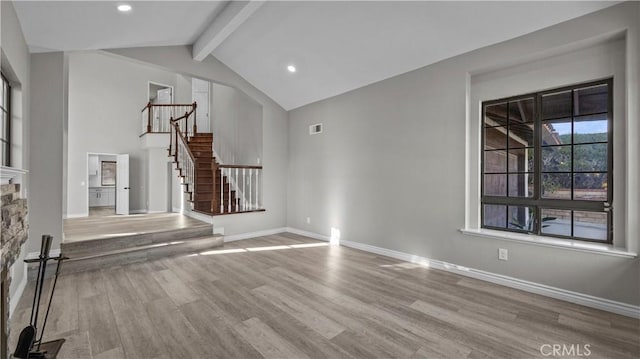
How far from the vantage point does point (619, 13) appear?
2652mm

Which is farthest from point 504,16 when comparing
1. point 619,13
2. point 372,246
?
point 372,246

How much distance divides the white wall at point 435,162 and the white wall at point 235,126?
98 cm

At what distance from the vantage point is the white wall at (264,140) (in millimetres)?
5074

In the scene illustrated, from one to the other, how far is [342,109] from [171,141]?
4938mm

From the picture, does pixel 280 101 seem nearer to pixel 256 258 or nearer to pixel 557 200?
pixel 256 258

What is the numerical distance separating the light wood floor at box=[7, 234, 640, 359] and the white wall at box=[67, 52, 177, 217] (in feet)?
18.7

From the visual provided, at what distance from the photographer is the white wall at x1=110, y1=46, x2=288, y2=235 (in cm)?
507

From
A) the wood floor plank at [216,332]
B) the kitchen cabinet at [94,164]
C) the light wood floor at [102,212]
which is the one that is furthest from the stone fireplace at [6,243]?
the kitchen cabinet at [94,164]

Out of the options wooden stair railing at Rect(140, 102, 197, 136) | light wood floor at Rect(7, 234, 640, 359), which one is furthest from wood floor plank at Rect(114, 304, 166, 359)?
wooden stair railing at Rect(140, 102, 197, 136)

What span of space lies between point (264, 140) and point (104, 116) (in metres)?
5.60

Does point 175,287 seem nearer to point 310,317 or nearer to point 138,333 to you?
point 138,333

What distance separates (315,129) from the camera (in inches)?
233

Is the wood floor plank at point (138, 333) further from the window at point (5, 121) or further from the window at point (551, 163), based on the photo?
the window at point (551, 163)


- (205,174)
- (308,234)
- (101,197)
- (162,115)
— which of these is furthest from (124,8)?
(101,197)
